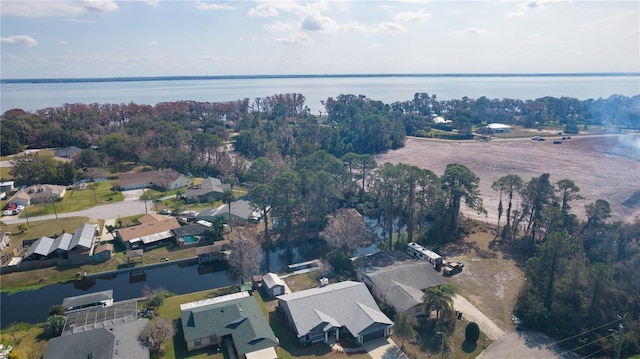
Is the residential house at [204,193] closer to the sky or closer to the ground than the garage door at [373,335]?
closer to the sky

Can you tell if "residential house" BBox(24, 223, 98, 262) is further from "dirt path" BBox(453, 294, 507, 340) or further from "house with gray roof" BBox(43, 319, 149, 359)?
"dirt path" BBox(453, 294, 507, 340)

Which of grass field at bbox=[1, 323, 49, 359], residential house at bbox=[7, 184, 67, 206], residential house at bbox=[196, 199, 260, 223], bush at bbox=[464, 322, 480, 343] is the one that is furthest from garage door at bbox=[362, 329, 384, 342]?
residential house at bbox=[7, 184, 67, 206]

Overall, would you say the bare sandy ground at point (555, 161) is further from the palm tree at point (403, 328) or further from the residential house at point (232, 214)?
the residential house at point (232, 214)

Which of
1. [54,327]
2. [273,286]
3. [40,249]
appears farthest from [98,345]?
[40,249]

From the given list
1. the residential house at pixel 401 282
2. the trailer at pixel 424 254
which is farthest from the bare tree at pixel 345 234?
the trailer at pixel 424 254

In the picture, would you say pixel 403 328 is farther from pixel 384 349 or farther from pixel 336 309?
pixel 336 309

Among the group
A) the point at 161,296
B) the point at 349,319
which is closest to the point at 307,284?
the point at 349,319

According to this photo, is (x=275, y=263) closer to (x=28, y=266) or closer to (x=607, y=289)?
(x=28, y=266)
